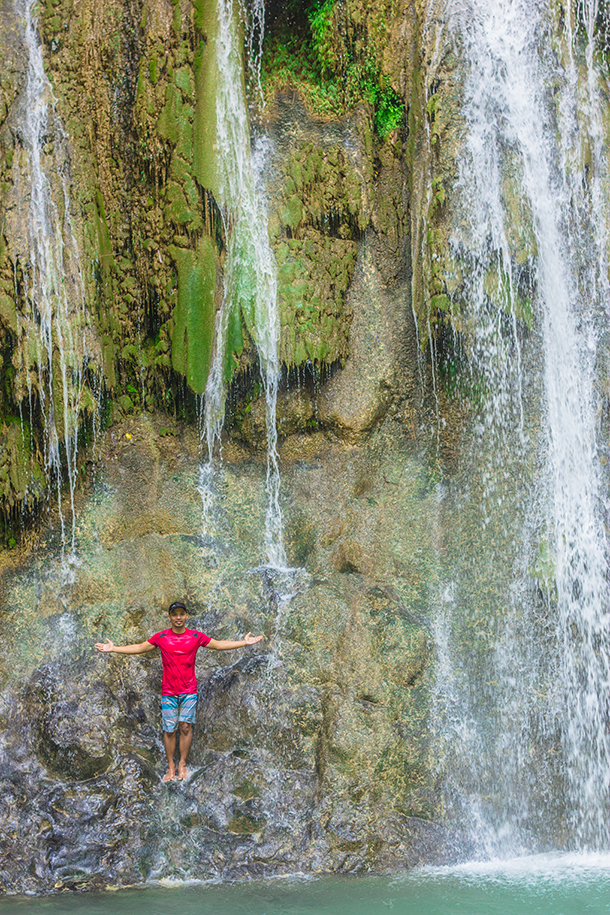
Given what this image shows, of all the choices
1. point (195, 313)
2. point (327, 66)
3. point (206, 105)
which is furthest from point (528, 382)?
point (206, 105)

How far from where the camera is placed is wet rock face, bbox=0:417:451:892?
664 cm

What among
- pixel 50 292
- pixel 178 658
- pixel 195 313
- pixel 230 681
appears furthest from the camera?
pixel 195 313

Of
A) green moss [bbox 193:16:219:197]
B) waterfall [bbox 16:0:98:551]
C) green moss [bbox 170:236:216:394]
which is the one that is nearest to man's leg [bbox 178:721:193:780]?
waterfall [bbox 16:0:98:551]

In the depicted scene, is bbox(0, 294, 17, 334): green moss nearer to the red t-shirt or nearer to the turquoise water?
the red t-shirt

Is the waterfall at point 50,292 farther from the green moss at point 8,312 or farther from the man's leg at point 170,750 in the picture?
the man's leg at point 170,750

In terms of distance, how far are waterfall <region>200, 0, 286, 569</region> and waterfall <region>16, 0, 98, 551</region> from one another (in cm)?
119

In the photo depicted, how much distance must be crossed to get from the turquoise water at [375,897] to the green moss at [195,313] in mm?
4261

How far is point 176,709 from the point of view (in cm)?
684

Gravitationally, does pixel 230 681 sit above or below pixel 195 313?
below

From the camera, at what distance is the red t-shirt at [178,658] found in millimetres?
6758

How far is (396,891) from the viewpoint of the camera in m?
6.19

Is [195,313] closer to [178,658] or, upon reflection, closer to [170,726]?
[178,658]

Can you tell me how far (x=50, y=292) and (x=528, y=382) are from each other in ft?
14.4

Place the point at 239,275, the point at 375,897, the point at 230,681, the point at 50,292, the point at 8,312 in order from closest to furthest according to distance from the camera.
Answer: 1. the point at 375,897
2. the point at 230,681
3. the point at 8,312
4. the point at 50,292
5. the point at 239,275
